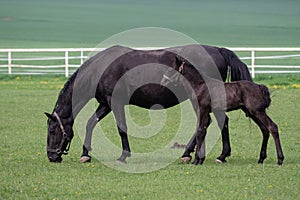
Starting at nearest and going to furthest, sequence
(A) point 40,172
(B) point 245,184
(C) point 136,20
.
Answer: (B) point 245,184 < (A) point 40,172 < (C) point 136,20

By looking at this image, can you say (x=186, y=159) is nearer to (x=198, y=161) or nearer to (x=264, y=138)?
(x=198, y=161)

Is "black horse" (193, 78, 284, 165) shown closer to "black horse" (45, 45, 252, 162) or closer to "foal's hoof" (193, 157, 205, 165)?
"foal's hoof" (193, 157, 205, 165)

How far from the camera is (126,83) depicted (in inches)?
492

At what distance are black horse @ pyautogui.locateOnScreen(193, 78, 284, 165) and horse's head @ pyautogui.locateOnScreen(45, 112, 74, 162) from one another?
205 cm

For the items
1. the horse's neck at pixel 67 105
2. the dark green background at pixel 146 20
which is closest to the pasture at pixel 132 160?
the horse's neck at pixel 67 105

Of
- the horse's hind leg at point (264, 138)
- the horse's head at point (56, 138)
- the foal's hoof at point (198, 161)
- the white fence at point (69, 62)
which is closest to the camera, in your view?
the horse's hind leg at point (264, 138)

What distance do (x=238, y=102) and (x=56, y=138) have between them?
2.85 m

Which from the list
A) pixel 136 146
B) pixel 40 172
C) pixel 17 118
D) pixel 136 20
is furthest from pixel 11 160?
pixel 136 20

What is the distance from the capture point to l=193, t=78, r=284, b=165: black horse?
11.4 metres

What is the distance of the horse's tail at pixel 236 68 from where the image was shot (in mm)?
12445

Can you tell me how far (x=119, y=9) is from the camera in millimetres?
82688

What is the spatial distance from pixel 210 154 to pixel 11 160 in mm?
3254

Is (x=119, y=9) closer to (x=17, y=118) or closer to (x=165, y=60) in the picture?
(x=17, y=118)

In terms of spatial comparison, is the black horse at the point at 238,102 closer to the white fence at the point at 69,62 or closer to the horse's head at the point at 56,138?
the horse's head at the point at 56,138
